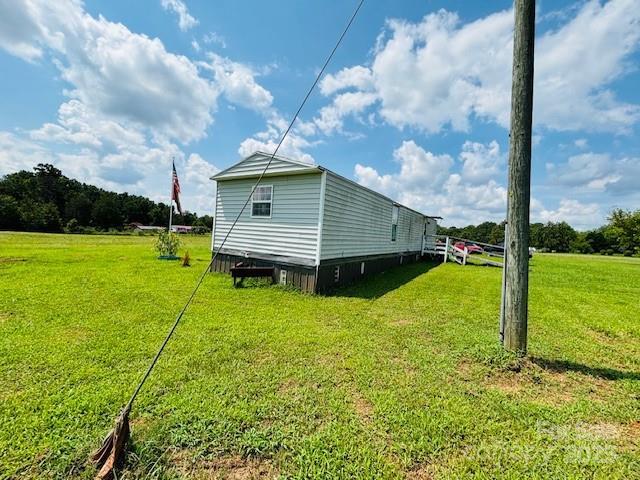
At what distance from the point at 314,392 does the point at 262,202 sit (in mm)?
6481

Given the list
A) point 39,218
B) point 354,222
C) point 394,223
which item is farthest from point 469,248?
point 39,218

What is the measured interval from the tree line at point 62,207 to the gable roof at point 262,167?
1555 inches

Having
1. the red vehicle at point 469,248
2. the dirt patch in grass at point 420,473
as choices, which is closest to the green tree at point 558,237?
the red vehicle at point 469,248

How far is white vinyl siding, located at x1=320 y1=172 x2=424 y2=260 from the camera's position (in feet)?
25.3

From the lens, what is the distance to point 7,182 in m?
58.8

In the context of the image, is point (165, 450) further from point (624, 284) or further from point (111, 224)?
point (111, 224)

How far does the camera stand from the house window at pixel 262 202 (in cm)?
844

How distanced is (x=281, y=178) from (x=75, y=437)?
22.3 feet

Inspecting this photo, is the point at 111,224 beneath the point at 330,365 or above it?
above

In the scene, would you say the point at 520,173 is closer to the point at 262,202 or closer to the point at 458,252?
the point at 262,202

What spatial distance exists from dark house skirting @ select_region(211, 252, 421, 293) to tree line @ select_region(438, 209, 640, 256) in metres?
53.6

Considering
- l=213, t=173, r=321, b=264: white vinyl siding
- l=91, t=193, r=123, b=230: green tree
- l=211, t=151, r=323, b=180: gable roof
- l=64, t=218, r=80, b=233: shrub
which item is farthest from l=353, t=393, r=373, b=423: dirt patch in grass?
l=91, t=193, r=123, b=230: green tree

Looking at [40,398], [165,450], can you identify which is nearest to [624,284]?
[165,450]

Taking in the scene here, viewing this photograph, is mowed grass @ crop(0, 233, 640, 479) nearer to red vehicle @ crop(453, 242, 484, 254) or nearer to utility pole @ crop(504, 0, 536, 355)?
utility pole @ crop(504, 0, 536, 355)
